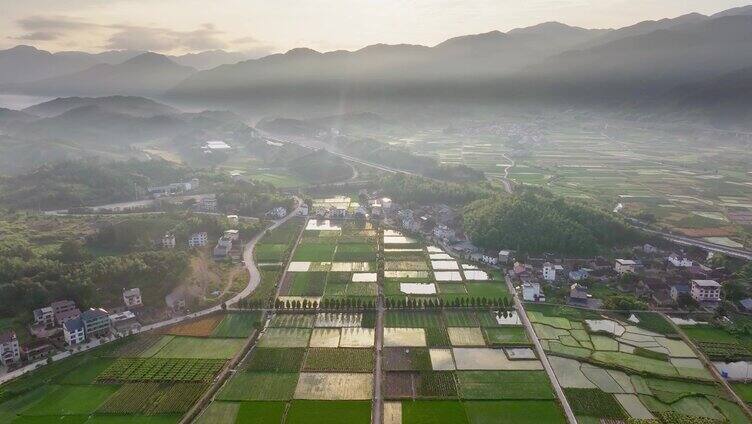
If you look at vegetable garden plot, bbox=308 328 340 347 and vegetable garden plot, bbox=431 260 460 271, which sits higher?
vegetable garden plot, bbox=431 260 460 271

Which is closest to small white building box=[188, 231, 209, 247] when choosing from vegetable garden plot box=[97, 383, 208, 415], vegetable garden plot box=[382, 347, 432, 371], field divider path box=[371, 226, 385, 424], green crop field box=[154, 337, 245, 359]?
field divider path box=[371, 226, 385, 424]

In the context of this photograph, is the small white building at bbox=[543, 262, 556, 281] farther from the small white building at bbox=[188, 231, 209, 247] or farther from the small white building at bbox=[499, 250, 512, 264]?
the small white building at bbox=[188, 231, 209, 247]

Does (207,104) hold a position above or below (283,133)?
above

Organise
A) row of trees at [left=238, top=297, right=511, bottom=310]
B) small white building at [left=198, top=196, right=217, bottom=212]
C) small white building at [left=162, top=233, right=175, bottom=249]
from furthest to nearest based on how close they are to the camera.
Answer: small white building at [left=198, top=196, right=217, bottom=212] < small white building at [left=162, top=233, right=175, bottom=249] < row of trees at [left=238, top=297, right=511, bottom=310]

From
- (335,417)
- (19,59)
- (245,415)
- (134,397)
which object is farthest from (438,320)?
(19,59)

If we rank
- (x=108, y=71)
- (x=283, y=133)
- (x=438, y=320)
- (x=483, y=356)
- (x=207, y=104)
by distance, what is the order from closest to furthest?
(x=483, y=356)
(x=438, y=320)
(x=207, y=104)
(x=283, y=133)
(x=108, y=71)

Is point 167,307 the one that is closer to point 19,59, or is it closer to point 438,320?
point 438,320
